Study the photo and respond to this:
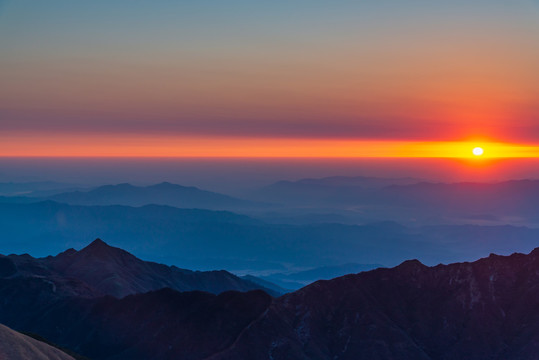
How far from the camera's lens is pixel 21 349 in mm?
90250

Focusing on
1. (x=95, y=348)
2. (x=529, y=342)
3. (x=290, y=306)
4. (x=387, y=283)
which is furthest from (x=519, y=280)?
(x=95, y=348)

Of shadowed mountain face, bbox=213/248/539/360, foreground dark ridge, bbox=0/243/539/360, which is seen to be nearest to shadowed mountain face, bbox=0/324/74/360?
foreground dark ridge, bbox=0/243/539/360

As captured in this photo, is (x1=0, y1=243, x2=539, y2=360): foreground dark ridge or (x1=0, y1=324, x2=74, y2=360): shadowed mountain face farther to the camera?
(x1=0, y1=243, x2=539, y2=360): foreground dark ridge

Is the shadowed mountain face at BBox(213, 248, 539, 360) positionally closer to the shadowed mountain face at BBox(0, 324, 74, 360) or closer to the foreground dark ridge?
the foreground dark ridge

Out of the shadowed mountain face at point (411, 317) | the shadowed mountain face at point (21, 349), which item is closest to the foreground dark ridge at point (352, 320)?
the shadowed mountain face at point (411, 317)

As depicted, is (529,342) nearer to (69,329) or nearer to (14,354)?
(14,354)

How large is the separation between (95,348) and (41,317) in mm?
27048

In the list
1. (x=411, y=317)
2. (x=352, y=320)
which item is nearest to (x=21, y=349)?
(x=352, y=320)

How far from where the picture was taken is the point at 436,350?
121 metres

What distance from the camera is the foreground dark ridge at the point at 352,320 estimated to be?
388 ft

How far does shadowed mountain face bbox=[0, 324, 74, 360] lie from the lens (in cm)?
8781

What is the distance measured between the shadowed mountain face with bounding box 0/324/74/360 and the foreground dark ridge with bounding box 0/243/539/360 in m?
31.3

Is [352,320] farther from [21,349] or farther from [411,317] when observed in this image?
[21,349]

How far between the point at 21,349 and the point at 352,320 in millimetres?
65044
